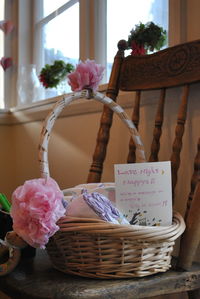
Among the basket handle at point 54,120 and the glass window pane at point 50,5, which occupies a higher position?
the glass window pane at point 50,5

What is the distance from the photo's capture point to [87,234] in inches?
24.4

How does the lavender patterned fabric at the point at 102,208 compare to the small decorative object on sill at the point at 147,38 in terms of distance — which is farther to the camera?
the small decorative object on sill at the point at 147,38

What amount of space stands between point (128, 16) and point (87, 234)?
1.01m

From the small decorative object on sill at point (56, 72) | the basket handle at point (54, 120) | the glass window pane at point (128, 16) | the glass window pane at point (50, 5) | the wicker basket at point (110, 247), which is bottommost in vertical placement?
the wicker basket at point (110, 247)

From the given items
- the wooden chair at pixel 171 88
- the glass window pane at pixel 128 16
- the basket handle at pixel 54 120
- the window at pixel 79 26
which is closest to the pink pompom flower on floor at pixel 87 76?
the basket handle at pixel 54 120

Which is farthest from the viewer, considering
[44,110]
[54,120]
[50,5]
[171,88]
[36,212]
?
[50,5]

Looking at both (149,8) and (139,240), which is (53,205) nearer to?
(139,240)

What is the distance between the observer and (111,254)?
635 millimetres

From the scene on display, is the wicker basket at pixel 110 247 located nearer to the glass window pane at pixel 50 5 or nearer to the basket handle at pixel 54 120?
the basket handle at pixel 54 120

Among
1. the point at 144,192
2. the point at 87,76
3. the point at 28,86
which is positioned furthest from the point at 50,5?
the point at 144,192

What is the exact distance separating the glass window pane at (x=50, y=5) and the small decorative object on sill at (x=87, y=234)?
1363 millimetres

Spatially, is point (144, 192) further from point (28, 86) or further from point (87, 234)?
point (28, 86)

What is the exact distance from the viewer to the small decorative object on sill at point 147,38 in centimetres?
114

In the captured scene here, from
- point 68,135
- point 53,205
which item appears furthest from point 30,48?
point 53,205
